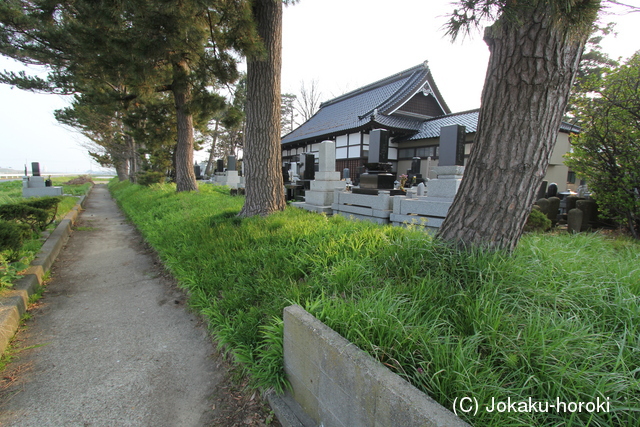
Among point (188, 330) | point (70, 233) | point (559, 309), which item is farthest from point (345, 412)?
point (70, 233)

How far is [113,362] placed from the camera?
214 cm

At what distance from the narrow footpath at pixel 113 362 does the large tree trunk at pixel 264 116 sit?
80.3 inches

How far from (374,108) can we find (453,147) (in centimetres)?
1095

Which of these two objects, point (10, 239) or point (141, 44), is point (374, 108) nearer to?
point (141, 44)

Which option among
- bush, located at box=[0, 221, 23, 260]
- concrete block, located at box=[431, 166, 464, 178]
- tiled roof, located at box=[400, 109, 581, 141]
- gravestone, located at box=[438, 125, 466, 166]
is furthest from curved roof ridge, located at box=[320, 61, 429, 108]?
bush, located at box=[0, 221, 23, 260]

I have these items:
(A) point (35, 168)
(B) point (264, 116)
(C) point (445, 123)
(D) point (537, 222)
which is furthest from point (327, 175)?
(A) point (35, 168)

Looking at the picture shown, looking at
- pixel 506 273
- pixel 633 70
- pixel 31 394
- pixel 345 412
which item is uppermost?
pixel 633 70

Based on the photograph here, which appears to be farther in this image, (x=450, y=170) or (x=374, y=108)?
(x=374, y=108)

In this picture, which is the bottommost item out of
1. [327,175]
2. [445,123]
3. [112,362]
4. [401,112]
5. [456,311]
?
[112,362]

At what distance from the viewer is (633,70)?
4.46 m

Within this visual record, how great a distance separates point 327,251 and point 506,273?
144 centimetres

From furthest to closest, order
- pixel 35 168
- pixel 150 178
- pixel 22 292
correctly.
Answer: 1. pixel 35 168
2. pixel 150 178
3. pixel 22 292

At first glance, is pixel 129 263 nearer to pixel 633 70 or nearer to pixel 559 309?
pixel 559 309

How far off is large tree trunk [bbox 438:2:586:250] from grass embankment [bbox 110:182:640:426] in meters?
0.28
